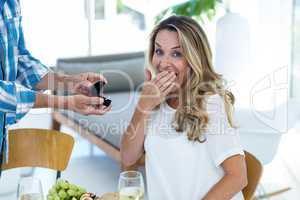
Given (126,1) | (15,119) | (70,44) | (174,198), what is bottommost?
(174,198)

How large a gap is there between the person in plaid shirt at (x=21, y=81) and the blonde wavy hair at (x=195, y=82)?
12.0 inches

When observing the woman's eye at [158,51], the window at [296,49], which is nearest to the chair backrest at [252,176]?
the woman's eye at [158,51]

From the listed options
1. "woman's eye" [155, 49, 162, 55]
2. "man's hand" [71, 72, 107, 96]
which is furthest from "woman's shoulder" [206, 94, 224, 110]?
"man's hand" [71, 72, 107, 96]

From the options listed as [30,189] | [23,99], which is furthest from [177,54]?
[30,189]

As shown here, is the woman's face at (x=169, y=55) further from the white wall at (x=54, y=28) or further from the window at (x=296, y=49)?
the white wall at (x=54, y=28)

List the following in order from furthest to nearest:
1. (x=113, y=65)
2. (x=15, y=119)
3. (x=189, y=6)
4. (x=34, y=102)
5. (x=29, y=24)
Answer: (x=29, y=24) < (x=113, y=65) < (x=189, y=6) < (x=15, y=119) < (x=34, y=102)

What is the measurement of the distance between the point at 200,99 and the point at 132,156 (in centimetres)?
32

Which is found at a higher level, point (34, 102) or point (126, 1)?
point (126, 1)

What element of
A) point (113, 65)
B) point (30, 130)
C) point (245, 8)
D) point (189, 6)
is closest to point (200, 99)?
point (30, 130)

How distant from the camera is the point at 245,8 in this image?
4746 millimetres

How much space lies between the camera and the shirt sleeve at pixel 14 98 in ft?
5.53

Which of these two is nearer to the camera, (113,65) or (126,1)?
(113,65)

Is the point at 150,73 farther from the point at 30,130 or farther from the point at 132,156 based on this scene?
the point at 30,130

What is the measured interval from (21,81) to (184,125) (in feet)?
2.64
